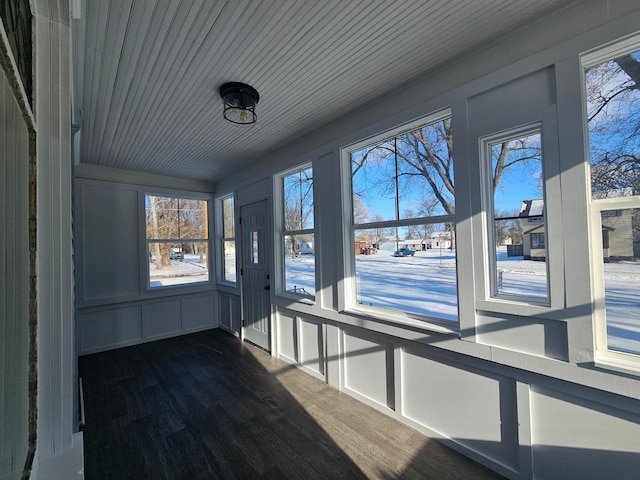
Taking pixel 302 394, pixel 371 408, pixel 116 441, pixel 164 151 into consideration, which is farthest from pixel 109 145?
pixel 371 408

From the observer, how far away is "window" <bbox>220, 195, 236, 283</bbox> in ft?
15.5

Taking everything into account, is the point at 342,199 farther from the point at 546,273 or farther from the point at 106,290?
the point at 106,290

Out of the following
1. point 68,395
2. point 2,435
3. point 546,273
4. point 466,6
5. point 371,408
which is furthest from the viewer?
point 371,408

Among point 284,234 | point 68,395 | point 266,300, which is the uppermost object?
point 284,234

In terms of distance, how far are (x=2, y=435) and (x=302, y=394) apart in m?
2.67

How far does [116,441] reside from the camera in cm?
215

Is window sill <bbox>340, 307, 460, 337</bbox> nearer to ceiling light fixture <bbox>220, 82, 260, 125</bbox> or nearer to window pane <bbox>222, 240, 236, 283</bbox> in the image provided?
ceiling light fixture <bbox>220, 82, 260, 125</bbox>

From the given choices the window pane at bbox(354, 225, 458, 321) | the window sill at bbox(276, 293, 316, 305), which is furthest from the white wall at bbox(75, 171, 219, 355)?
the window pane at bbox(354, 225, 458, 321)

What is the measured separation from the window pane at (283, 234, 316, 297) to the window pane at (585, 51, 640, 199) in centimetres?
236

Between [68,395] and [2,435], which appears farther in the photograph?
[68,395]

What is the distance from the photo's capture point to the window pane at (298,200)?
325cm

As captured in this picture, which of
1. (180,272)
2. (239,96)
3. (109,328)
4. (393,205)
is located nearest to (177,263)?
(180,272)

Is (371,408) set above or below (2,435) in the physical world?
below

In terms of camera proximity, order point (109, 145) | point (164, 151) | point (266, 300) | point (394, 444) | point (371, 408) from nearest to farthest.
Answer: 1. point (394, 444)
2. point (371, 408)
3. point (109, 145)
4. point (164, 151)
5. point (266, 300)
